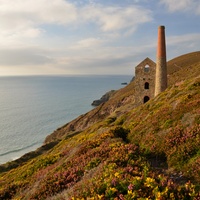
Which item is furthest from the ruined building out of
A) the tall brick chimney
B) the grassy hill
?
the grassy hill

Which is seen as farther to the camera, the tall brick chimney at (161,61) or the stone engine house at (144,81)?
the stone engine house at (144,81)

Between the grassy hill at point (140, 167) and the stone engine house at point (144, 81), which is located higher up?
the stone engine house at point (144, 81)

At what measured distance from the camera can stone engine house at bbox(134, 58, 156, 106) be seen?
56219mm

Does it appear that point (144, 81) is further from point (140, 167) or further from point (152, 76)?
point (140, 167)

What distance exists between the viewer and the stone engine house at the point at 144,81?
2213 inches

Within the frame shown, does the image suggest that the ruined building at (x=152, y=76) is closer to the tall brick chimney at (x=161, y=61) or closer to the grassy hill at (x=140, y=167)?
the tall brick chimney at (x=161, y=61)

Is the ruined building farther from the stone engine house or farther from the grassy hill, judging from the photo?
the grassy hill

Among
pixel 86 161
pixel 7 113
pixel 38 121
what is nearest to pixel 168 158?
pixel 86 161

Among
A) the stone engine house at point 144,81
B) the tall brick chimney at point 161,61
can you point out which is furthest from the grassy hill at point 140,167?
the stone engine house at point 144,81

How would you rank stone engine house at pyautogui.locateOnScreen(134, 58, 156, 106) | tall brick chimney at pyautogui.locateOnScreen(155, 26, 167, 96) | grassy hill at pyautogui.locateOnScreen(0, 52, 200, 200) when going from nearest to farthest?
grassy hill at pyautogui.locateOnScreen(0, 52, 200, 200) < tall brick chimney at pyautogui.locateOnScreen(155, 26, 167, 96) < stone engine house at pyautogui.locateOnScreen(134, 58, 156, 106)

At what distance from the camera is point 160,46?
5062 centimetres

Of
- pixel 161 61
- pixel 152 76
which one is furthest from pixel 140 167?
pixel 152 76

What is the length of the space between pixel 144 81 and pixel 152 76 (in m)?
2.40

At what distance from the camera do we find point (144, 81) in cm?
5775
